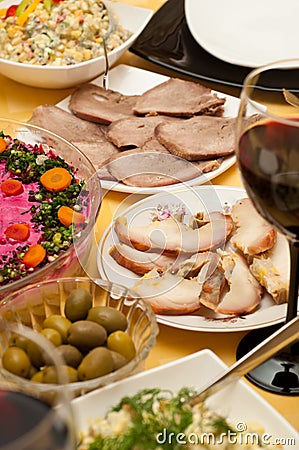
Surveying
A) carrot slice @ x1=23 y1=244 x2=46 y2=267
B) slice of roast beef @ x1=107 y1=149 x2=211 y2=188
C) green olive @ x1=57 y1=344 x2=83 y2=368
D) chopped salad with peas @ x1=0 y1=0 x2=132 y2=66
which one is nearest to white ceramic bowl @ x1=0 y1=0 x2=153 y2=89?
chopped salad with peas @ x1=0 y1=0 x2=132 y2=66

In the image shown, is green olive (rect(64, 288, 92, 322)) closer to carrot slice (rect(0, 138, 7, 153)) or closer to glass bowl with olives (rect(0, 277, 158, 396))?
glass bowl with olives (rect(0, 277, 158, 396))

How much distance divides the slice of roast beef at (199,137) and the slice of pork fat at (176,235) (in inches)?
13.1

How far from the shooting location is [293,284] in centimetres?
118

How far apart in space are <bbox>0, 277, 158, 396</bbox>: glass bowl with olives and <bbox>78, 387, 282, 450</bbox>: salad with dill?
0.23ft

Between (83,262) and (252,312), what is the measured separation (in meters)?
0.33

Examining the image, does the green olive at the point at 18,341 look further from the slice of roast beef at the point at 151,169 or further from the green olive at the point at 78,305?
the slice of roast beef at the point at 151,169

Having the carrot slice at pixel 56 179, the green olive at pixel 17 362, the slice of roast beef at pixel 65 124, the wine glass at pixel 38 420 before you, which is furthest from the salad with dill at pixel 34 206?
the wine glass at pixel 38 420

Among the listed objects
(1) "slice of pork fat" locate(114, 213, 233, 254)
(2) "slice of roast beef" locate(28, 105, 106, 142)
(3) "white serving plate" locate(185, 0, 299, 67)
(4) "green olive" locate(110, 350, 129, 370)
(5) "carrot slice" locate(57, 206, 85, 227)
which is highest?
(4) "green olive" locate(110, 350, 129, 370)

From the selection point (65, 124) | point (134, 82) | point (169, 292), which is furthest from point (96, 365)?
point (134, 82)

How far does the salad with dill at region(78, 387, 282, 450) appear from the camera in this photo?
879 millimetres

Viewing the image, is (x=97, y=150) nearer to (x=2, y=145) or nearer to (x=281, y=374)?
(x=2, y=145)

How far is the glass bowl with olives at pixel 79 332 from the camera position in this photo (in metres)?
1.01

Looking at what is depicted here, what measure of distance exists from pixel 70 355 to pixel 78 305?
106mm

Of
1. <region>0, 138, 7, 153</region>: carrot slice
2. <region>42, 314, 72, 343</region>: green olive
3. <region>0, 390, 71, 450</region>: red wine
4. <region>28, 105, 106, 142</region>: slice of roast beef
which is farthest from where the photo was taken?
<region>28, 105, 106, 142</region>: slice of roast beef
